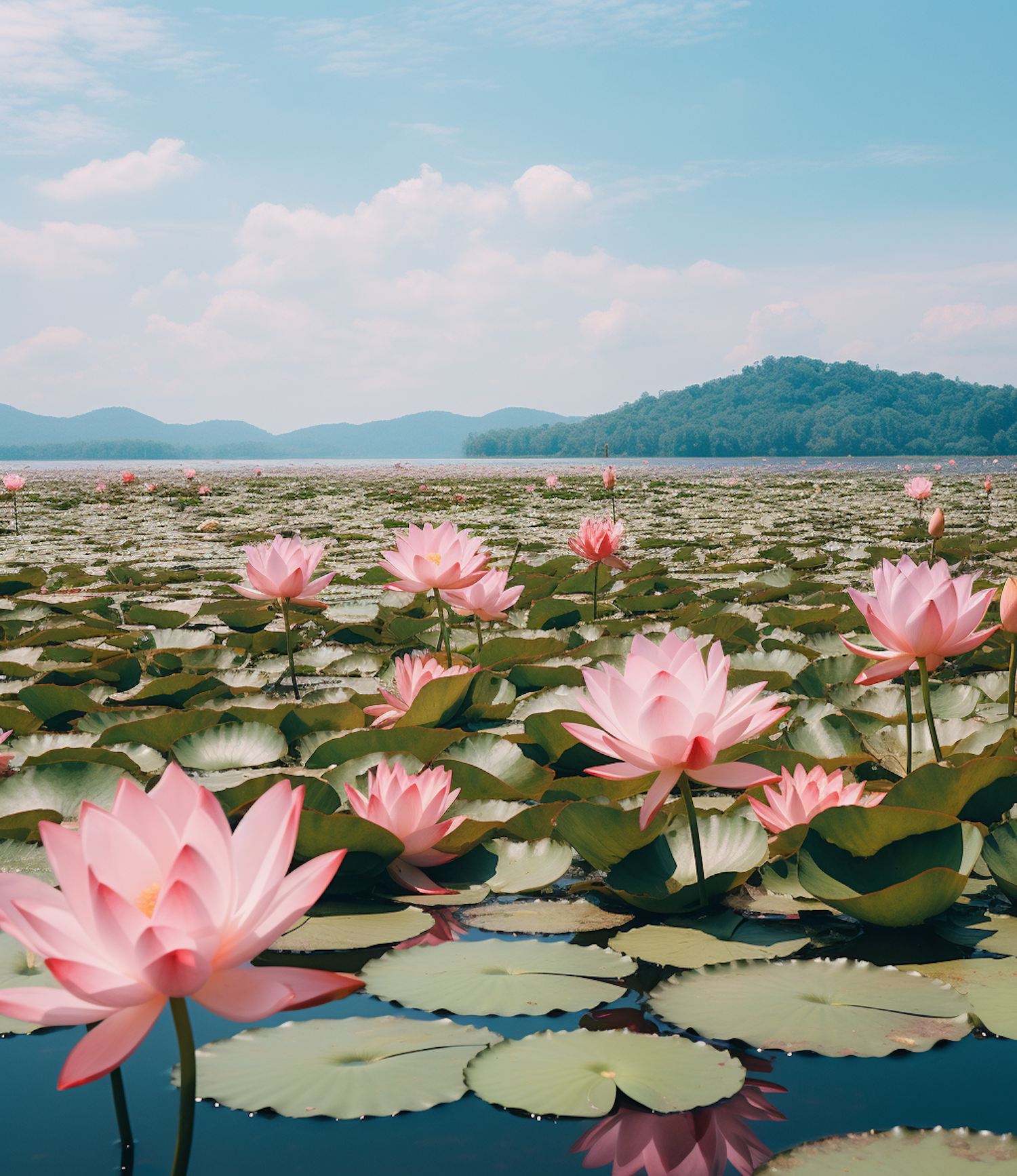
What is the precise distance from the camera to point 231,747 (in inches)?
83.0

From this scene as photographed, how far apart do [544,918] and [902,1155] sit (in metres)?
0.67

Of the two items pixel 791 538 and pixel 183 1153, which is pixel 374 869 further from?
pixel 791 538

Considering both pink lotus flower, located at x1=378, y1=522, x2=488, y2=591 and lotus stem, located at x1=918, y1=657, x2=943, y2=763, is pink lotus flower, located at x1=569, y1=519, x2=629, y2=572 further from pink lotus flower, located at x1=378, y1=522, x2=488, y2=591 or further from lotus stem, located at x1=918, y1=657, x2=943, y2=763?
lotus stem, located at x1=918, y1=657, x2=943, y2=763

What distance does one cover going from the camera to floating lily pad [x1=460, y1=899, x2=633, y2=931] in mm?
1308

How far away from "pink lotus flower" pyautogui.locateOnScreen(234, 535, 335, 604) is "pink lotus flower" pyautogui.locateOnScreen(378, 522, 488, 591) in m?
0.32

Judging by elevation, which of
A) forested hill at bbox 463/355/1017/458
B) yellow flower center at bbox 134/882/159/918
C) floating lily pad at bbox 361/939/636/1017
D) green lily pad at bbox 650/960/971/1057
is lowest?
floating lily pad at bbox 361/939/636/1017

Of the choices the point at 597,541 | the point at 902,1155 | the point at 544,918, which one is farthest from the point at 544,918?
the point at 597,541

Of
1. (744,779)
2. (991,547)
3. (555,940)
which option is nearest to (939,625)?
(744,779)

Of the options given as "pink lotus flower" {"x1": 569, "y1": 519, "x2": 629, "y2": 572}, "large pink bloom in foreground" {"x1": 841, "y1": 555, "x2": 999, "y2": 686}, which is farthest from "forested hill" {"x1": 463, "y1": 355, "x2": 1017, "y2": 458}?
"large pink bloom in foreground" {"x1": 841, "y1": 555, "x2": 999, "y2": 686}

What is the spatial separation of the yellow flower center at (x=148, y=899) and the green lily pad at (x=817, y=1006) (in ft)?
2.12

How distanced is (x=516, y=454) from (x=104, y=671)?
10885cm

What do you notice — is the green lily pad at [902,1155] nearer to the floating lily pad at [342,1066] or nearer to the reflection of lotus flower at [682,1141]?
the reflection of lotus flower at [682,1141]

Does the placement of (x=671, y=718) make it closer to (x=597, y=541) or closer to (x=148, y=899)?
(x=148, y=899)

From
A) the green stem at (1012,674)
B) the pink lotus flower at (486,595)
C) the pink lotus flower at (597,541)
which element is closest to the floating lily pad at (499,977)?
the green stem at (1012,674)
